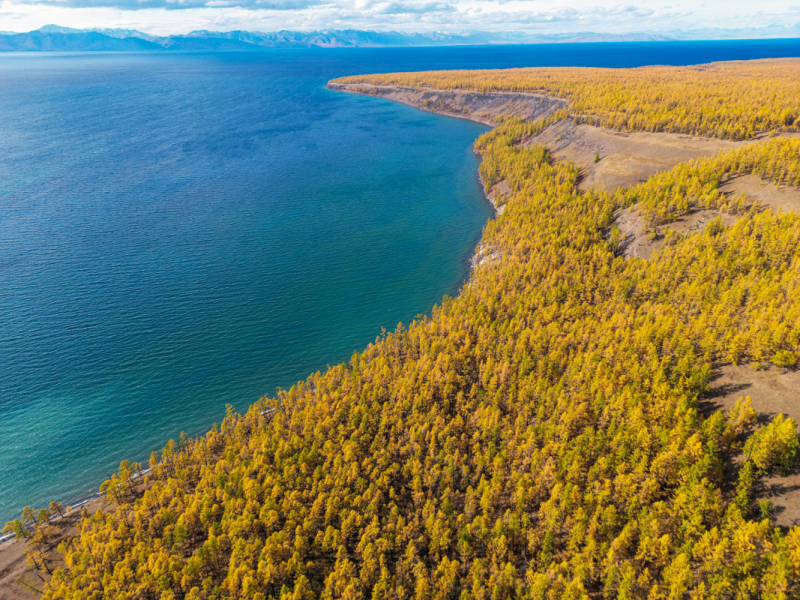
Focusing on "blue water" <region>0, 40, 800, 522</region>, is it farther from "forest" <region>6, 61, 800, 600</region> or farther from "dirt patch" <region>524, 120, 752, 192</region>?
"dirt patch" <region>524, 120, 752, 192</region>

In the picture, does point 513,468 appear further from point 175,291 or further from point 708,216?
point 175,291

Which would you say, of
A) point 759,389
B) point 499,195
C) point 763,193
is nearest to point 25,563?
point 759,389

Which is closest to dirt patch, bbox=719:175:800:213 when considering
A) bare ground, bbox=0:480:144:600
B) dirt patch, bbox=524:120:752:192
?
dirt patch, bbox=524:120:752:192

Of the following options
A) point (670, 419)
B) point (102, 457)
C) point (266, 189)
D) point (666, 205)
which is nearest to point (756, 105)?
point (666, 205)

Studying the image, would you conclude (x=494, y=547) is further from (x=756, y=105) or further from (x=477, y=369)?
(x=756, y=105)

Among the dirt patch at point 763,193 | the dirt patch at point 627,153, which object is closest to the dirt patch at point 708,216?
the dirt patch at point 763,193

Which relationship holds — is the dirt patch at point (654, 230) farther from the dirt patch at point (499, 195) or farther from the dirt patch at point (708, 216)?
the dirt patch at point (499, 195)
